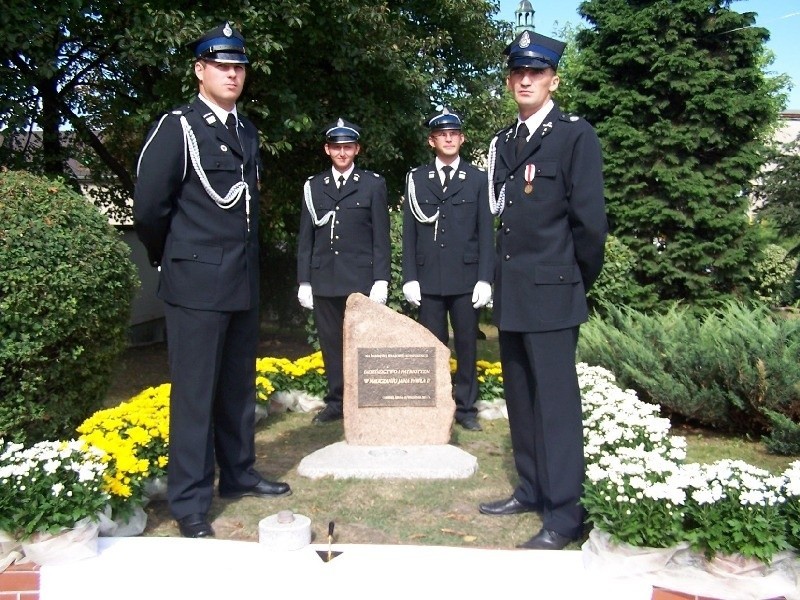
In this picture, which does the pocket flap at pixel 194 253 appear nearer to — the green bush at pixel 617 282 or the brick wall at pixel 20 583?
the brick wall at pixel 20 583

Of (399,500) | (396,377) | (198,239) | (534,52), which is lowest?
(399,500)

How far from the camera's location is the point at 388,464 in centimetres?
452

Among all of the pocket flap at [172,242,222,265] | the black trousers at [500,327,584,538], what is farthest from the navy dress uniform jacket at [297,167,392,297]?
the black trousers at [500,327,584,538]

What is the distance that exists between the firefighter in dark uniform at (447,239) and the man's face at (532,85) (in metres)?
1.98

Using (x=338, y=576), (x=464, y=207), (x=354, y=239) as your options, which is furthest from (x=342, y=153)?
(x=338, y=576)

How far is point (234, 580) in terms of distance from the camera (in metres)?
2.88

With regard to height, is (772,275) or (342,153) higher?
(342,153)

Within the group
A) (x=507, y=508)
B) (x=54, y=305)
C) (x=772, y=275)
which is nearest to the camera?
(x=507, y=508)

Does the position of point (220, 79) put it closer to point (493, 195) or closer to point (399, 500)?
point (493, 195)

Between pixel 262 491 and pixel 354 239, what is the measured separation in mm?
2208

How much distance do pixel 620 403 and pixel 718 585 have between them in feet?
6.79

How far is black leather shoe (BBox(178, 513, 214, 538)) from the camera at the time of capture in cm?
354

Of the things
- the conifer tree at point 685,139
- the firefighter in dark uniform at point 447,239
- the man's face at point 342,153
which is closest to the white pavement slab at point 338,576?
the firefighter in dark uniform at point 447,239

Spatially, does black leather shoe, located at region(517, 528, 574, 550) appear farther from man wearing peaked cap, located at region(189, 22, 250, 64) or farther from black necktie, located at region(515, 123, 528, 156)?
man wearing peaked cap, located at region(189, 22, 250, 64)
